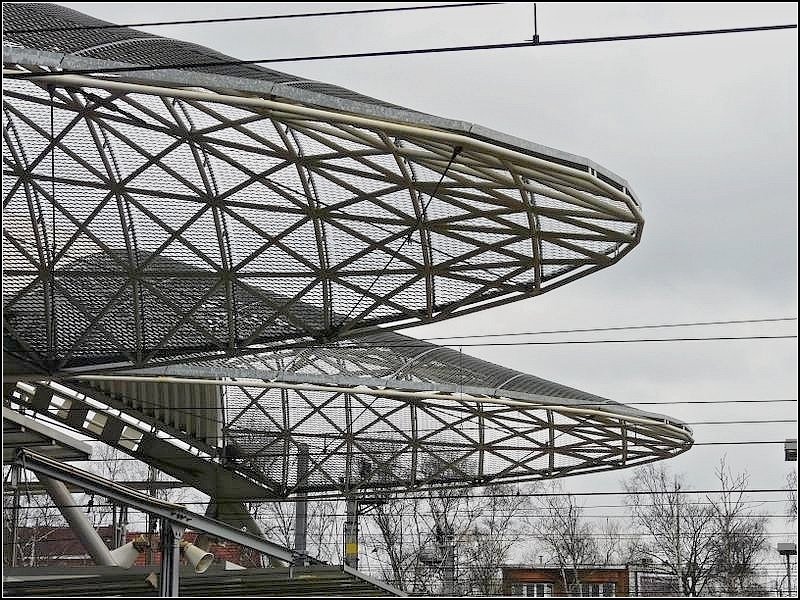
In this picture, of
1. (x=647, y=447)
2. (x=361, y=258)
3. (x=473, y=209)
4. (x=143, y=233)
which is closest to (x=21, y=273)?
(x=143, y=233)

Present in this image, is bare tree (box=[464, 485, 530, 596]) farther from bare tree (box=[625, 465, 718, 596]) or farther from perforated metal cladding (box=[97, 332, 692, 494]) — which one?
perforated metal cladding (box=[97, 332, 692, 494])

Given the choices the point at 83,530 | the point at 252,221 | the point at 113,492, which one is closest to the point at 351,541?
the point at 83,530

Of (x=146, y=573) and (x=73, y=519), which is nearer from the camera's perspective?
(x=146, y=573)

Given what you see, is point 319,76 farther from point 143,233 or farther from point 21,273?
point 21,273

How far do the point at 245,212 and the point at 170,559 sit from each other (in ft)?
28.8

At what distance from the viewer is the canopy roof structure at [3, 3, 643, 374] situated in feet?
72.5

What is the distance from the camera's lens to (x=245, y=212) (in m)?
30.5

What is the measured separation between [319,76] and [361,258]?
16.1 ft

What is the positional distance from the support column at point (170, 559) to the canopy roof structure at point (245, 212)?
249 inches

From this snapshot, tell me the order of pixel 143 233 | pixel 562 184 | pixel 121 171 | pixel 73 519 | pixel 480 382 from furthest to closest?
pixel 480 382, pixel 73 519, pixel 143 233, pixel 121 171, pixel 562 184

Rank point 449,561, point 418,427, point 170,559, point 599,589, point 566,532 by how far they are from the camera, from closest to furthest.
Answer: point 170,559 → point 418,427 → point 449,561 → point 566,532 → point 599,589

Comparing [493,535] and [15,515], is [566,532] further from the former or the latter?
[15,515]

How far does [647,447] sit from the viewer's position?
50.1 m

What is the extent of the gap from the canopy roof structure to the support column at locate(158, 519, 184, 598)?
6314 millimetres
